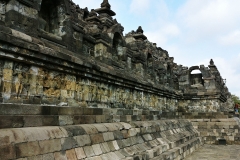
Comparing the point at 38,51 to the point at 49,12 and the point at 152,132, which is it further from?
the point at 152,132

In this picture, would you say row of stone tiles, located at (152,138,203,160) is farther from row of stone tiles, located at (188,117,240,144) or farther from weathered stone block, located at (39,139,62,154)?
row of stone tiles, located at (188,117,240,144)

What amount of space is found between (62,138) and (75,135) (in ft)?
1.38

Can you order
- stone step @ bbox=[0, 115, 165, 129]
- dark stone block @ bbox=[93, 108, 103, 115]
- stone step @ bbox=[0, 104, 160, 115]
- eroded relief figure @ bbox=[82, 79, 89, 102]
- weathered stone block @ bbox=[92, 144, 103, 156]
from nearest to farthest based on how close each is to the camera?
1. stone step @ bbox=[0, 115, 165, 129]
2. stone step @ bbox=[0, 104, 160, 115]
3. weathered stone block @ bbox=[92, 144, 103, 156]
4. eroded relief figure @ bbox=[82, 79, 89, 102]
5. dark stone block @ bbox=[93, 108, 103, 115]

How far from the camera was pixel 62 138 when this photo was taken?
4.57 metres

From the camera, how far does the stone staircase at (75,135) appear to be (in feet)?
12.5

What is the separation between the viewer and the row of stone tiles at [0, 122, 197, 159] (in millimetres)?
3644

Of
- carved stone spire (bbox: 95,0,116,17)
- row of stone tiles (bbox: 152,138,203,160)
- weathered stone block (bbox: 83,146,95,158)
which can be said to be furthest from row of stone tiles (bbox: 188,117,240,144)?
weathered stone block (bbox: 83,146,95,158)

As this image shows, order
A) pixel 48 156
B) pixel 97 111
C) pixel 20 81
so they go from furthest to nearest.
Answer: pixel 97 111 → pixel 20 81 → pixel 48 156

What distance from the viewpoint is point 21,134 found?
383cm

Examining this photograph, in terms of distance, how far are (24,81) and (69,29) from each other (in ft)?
6.73

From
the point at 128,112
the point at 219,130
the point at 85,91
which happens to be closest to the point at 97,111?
the point at 85,91

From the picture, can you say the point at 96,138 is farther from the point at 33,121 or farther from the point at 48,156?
the point at 33,121

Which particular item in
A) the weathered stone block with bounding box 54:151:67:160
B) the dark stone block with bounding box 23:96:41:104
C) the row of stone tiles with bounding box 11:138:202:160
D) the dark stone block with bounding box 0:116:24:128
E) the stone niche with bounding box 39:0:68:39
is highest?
the stone niche with bounding box 39:0:68:39

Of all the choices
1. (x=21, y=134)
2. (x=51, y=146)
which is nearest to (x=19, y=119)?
(x=21, y=134)
